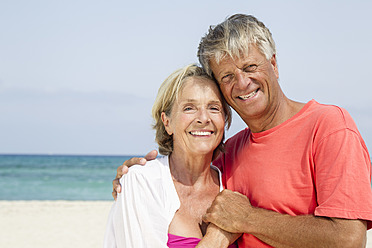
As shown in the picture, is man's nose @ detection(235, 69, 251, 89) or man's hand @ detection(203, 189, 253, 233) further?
man's nose @ detection(235, 69, 251, 89)

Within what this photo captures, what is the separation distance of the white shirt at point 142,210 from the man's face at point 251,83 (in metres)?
0.76

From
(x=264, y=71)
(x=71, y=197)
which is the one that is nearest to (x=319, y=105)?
(x=264, y=71)

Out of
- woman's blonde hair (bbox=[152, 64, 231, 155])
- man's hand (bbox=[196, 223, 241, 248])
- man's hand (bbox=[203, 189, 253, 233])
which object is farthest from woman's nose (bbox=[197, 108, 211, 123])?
man's hand (bbox=[196, 223, 241, 248])

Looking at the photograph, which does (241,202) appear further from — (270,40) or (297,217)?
(270,40)

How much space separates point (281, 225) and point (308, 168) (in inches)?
15.3

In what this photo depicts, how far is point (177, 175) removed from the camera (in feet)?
10.4

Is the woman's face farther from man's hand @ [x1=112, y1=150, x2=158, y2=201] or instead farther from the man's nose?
man's hand @ [x1=112, y1=150, x2=158, y2=201]

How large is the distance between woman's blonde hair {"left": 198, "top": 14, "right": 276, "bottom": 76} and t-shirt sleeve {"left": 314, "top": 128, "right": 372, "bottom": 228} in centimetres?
82

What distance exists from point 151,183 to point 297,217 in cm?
97

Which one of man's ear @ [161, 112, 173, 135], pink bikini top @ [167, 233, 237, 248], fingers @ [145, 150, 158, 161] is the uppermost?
man's ear @ [161, 112, 173, 135]

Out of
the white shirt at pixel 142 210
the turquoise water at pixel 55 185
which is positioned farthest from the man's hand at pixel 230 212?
the turquoise water at pixel 55 185

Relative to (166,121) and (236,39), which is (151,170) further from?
→ (236,39)

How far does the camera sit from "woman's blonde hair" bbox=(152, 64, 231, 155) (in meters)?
3.09

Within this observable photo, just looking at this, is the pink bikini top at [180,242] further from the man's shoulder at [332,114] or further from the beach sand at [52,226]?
the beach sand at [52,226]
